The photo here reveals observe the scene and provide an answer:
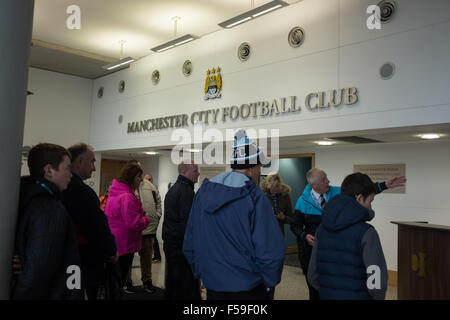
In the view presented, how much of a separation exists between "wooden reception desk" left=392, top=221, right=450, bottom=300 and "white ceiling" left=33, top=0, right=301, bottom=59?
3.91 metres

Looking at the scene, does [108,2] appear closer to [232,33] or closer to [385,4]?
[232,33]

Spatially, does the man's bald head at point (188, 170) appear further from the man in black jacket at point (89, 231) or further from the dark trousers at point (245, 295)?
the dark trousers at point (245, 295)

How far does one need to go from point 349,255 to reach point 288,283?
4143mm

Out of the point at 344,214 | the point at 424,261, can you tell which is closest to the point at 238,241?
the point at 344,214

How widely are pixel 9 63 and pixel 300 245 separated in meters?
3.00

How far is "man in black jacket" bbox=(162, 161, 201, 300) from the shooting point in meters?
3.43

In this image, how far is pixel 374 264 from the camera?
214 cm

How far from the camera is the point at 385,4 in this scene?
523 cm

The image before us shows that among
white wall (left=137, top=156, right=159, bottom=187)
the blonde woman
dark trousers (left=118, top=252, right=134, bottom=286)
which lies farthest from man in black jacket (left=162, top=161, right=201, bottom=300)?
white wall (left=137, top=156, right=159, bottom=187)

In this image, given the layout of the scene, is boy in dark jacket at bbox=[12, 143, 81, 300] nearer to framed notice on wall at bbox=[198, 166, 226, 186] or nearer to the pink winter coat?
the pink winter coat

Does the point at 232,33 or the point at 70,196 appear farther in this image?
the point at 232,33
